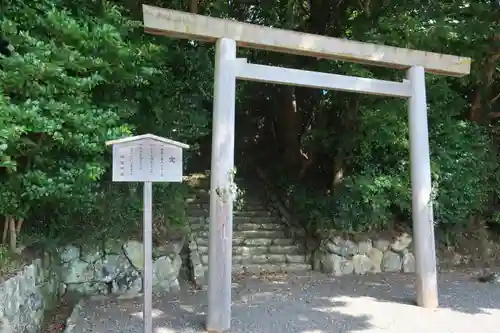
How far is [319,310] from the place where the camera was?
5.50 meters

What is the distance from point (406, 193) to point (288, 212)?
271 cm

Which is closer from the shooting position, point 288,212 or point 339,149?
point 339,149

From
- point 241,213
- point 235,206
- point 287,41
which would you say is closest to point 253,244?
point 241,213

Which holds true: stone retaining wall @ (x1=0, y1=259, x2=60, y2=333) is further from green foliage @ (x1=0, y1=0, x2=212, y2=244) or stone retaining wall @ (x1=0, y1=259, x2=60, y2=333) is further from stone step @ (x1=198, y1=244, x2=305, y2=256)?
stone step @ (x1=198, y1=244, x2=305, y2=256)

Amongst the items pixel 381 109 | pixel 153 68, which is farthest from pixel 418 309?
pixel 153 68

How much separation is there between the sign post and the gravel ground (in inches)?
42.8

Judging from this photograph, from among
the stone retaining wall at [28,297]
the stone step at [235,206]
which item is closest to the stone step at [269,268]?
the stone step at [235,206]

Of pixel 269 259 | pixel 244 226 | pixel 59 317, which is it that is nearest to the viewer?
pixel 59 317

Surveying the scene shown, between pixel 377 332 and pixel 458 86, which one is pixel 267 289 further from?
pixel 458 86

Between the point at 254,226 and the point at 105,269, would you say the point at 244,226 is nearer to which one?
the point at 254,226

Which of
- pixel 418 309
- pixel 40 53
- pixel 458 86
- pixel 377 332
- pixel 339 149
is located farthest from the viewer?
pixel 458 86

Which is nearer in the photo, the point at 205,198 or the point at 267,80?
the point at 267,80

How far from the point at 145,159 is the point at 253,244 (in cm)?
493

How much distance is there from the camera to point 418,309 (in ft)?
18.1
